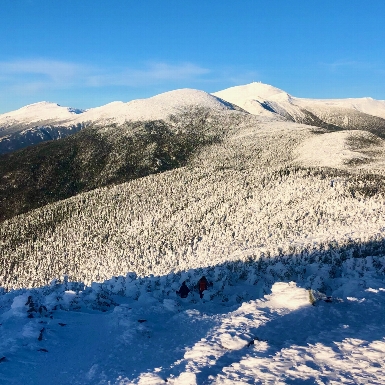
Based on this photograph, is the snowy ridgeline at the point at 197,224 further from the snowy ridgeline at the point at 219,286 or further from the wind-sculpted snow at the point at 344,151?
the wind-sculpted snow at the point at 344,151

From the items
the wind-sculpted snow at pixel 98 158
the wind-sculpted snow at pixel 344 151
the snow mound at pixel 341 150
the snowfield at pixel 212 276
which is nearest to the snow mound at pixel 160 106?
the wind-sculpted snow at pixel 98 158

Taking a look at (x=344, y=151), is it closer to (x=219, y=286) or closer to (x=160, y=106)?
(x=219, y=286)

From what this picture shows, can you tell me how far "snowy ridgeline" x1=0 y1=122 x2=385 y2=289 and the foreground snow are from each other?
25.1ft

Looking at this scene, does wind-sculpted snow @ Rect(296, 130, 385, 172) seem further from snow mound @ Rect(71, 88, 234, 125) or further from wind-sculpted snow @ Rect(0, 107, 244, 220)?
snow mound @ Rect(71, 88, 234, 125)

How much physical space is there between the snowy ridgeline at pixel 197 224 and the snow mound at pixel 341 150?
5185 millimetres

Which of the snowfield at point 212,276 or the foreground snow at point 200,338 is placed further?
the snowfield at point 212,276

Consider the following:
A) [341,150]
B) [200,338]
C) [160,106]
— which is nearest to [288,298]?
[200,338]

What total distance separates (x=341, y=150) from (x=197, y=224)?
32731 millimetres

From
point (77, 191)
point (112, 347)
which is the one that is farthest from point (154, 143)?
point (112, 347)

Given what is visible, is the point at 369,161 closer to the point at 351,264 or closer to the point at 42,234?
the point at 351,264

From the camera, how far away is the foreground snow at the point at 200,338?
7.14m

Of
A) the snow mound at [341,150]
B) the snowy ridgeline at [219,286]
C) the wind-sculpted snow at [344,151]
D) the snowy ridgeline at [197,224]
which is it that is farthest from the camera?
the snow mound at [341,150]

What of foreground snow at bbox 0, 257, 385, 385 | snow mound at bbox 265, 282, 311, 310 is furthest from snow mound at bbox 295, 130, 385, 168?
foreground snow at bbox 0, 257, 385, 385

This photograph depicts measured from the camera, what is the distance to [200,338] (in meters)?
9.36
